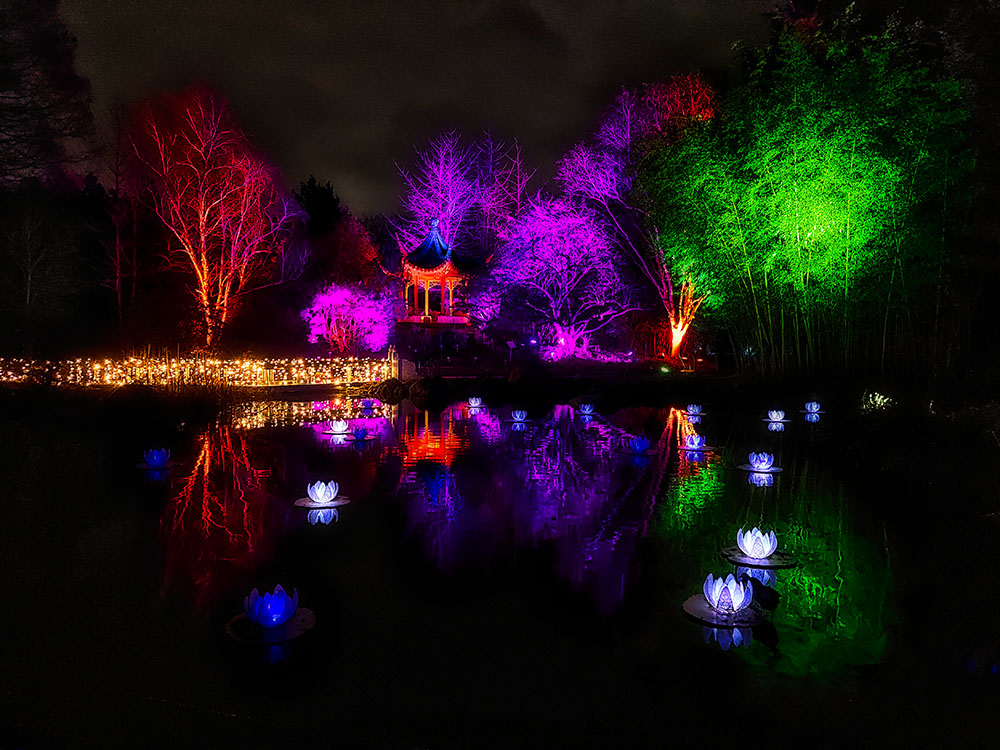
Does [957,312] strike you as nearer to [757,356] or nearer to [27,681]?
[757,356]

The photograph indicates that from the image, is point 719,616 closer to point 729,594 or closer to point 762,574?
point 729,594

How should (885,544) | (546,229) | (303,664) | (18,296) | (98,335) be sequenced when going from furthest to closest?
(546,229) → (98,335) → (18,296) → (885,544) → (303,664)

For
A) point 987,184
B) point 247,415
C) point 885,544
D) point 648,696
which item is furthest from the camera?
point 247,415

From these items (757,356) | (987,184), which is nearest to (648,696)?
(987,184)

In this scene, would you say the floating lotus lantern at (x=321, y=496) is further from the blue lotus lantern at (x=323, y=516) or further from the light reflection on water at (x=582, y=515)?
the light reflection on water at (x=582, y=515)

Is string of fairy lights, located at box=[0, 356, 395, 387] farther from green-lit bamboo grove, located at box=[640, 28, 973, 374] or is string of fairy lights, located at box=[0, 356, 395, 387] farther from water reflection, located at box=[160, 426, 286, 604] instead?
green-lit bamboo grove, located at box=[640, 28, 973, 374]

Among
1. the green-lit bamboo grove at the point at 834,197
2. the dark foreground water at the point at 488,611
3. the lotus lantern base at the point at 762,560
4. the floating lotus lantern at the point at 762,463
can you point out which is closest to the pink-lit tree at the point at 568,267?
the green-lit bamboo grove at the point at 834,197

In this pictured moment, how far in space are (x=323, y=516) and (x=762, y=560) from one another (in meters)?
3.66

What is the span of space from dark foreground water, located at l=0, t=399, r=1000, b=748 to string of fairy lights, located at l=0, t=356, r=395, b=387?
6.69 meters

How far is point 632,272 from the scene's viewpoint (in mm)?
24156

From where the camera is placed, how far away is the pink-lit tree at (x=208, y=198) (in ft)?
61.3

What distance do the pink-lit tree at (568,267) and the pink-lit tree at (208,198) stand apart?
798cm

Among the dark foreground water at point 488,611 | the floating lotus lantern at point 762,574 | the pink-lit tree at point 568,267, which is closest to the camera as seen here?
the dark foreground water at point 488,611

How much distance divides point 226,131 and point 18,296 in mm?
7254
